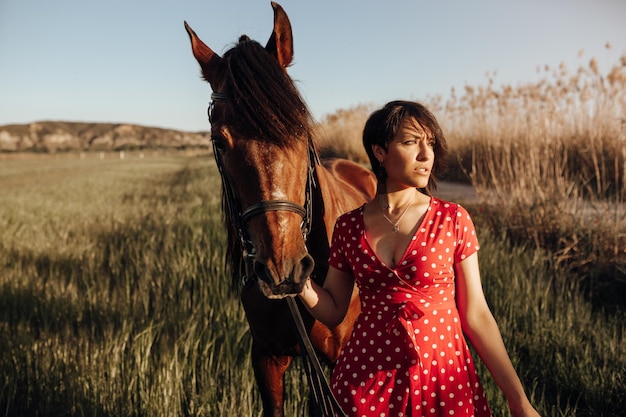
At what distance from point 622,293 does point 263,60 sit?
4420 mm

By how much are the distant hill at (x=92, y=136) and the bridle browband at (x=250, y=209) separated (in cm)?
10995

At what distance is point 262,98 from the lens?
163 centimetres

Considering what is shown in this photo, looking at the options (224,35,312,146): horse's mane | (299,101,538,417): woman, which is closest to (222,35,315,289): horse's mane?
(224,35,312,146): horse's mane

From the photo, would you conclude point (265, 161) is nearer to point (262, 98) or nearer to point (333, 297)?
point (262, 98)

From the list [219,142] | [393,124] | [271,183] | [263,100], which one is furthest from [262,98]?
[393,124]

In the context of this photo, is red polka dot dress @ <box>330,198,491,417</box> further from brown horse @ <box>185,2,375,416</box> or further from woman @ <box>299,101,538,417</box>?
brown horse @ <box>185,2,375,416</box>

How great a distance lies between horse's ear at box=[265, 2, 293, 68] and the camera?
191 centimetres

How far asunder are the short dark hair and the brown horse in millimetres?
234

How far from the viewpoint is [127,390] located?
110 inches

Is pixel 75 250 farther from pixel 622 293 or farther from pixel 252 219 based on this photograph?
pixel 622 293

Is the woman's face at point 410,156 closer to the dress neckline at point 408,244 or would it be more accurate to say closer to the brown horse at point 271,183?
the dress neckline at point 408,244

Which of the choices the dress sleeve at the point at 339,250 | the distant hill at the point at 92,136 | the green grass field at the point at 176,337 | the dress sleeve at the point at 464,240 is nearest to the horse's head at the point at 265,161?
the dress sleeve at the point at 339,250

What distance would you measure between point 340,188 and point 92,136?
137048 mm

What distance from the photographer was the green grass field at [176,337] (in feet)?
9.18
